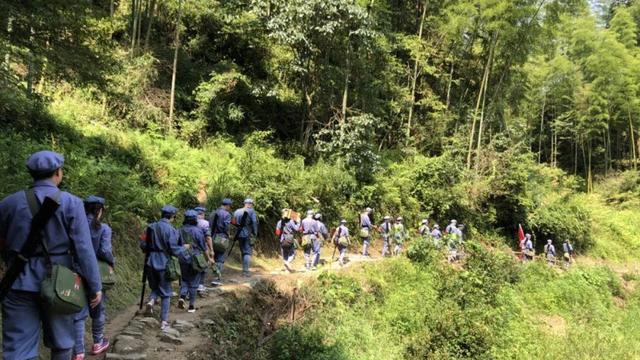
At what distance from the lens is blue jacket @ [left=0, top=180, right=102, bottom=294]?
3052mm

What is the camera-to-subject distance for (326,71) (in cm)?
1869

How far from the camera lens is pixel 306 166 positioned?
17.6m

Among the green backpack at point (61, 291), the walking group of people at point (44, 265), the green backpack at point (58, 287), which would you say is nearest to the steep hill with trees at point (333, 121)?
the walking group of people at point (44, 265)

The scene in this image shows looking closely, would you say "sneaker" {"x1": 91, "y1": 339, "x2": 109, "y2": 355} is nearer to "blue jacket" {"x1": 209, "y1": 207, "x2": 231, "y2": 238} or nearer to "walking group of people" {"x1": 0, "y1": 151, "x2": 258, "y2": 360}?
"walking group of people" {"x1": 0, "y1": 151, "x2": 258, "y2": 360}

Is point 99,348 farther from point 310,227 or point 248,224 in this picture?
point 310,227

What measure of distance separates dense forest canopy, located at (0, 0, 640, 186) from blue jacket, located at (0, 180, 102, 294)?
549 cm

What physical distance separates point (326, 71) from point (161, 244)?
44.5 feet

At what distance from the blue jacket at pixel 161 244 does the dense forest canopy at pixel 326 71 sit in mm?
3411

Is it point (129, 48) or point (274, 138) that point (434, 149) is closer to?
Answer: point (274, 138)

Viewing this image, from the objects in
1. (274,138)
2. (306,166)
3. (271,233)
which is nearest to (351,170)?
(306,166)

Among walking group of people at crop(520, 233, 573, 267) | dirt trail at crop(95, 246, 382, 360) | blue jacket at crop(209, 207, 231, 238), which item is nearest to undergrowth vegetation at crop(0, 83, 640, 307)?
dirt trail at crop(95, 246, 382, 360)

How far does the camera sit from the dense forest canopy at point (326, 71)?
16.3 metres

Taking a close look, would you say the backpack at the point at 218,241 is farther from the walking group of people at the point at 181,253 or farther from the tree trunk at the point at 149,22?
the tree trunk at the point at 149,22

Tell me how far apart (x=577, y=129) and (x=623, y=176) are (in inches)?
166
